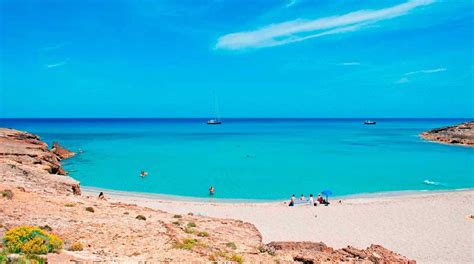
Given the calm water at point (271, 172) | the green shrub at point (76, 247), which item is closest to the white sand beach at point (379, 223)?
the calm water at point (271, 172)

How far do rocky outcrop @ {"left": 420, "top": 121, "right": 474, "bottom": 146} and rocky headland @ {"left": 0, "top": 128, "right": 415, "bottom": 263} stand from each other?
86062 millimetres

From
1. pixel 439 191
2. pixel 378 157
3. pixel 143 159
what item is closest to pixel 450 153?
pixel 378 157

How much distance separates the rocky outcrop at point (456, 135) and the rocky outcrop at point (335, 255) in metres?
85.4

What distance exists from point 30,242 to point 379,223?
1895 centimetres

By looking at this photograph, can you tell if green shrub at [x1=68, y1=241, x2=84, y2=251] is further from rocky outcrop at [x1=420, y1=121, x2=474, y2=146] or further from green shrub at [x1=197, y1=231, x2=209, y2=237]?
rocky outcrop at [x1=420, y1=121, x2=474, y2=146]

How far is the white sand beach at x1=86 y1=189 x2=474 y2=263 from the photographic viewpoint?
1904 centimetres

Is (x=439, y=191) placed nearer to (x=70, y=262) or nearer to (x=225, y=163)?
(x=225, y=163)

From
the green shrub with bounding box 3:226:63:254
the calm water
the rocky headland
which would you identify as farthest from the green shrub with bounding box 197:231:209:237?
the calm water

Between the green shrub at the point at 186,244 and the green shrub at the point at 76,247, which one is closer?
the green shrub at the point at 76,247

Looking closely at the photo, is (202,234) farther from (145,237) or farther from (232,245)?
(145,237)

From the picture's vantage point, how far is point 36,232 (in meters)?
12.0

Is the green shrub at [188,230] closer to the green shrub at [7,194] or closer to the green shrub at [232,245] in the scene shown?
the green shrub at [232,245]

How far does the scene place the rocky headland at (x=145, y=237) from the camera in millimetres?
12641

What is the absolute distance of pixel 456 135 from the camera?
95.9 meters
